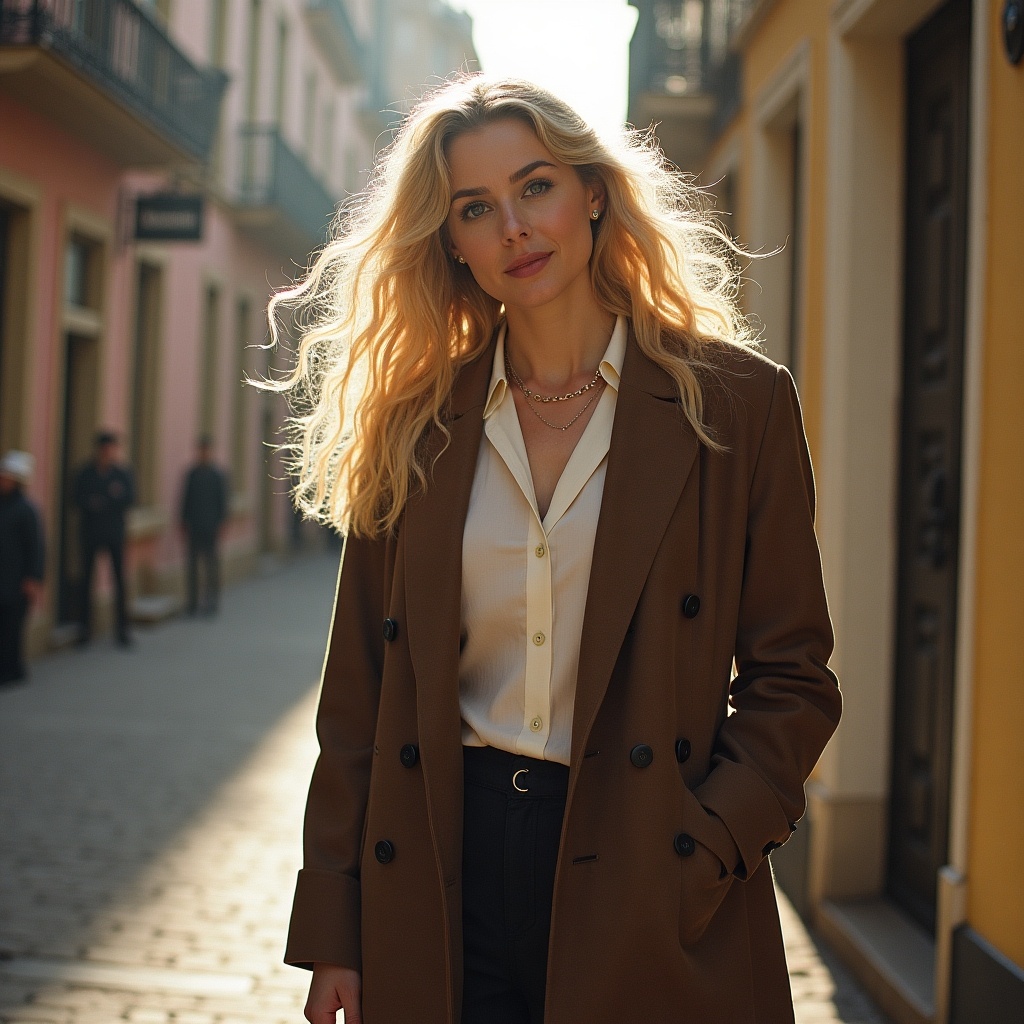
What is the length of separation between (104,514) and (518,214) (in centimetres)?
1072

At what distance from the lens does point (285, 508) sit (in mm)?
24172

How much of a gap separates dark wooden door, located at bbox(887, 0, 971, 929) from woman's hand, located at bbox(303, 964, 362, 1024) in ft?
8.69

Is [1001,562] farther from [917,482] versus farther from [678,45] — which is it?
[678,45]

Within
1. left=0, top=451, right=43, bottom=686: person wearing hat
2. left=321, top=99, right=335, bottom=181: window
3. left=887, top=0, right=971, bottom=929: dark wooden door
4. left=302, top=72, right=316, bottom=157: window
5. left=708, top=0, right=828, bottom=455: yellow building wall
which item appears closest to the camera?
left=887, top=0, right=971, bottom=929: dark wooden door

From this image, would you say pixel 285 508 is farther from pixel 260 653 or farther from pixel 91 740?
pixel 91 740

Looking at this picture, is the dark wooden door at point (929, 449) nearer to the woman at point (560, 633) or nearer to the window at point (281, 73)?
the woman at point (560, 633)

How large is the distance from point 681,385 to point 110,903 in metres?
3.72

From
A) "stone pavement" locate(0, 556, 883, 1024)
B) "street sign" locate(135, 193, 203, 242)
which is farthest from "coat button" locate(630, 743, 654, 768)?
"street sign" locate(135, 193, 203, 242)

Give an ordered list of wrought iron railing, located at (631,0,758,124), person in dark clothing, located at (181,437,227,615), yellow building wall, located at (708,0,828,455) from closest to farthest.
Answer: yellow building wall, located at (708,0,828,455) < wrought iron railing, located at (631,0,758,124) < person in dark clothing, located at (181,437,227,615)

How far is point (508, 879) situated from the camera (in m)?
2.18

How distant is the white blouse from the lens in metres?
2.18

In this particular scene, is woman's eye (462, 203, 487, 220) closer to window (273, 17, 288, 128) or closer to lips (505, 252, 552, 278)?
lips (505, 252, 552, 278)

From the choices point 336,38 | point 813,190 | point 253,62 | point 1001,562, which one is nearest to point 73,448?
point 253,62

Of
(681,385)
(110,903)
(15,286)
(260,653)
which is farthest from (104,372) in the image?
(681,385)
